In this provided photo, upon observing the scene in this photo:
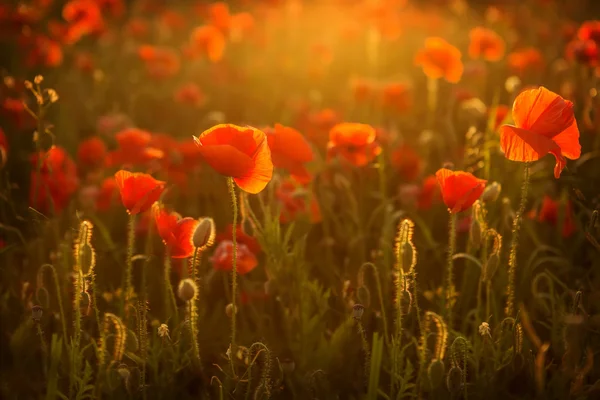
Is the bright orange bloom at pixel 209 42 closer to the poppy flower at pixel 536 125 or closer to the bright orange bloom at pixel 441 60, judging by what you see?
the bright orange bloom at pixel 441 60

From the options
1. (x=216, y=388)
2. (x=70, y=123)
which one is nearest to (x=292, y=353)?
(x=216, y=388)

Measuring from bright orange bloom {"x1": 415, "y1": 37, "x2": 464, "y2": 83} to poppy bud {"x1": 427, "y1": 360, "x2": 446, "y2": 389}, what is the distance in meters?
1.76

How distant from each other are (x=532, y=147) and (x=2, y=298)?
146cm

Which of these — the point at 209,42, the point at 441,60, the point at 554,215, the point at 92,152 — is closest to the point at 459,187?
the point at 554,215

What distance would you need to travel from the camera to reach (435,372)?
152 centimetres

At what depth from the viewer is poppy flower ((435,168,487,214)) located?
1.58 meters

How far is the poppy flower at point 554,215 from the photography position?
2.25 meters

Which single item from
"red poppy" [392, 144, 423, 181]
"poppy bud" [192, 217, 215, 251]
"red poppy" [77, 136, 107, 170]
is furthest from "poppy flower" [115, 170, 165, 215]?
"red poppy" [392, 144, 423, 181]

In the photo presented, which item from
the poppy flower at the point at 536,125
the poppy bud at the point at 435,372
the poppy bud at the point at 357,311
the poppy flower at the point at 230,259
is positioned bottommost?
the poppy bud at the point at 435,372

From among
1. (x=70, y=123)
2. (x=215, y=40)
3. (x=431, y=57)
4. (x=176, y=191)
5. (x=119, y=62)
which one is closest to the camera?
(x=176, y=191)

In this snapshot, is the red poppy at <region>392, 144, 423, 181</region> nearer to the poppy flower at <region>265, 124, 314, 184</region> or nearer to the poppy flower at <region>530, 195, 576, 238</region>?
the poppy flower at <region>530, 195, 576, 238</region>

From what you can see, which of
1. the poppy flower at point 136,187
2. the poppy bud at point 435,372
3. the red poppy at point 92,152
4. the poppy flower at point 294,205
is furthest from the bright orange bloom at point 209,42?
the poppy bud at point 435,372

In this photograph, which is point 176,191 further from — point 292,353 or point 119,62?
point 119,62

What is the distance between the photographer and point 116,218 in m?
2.63
